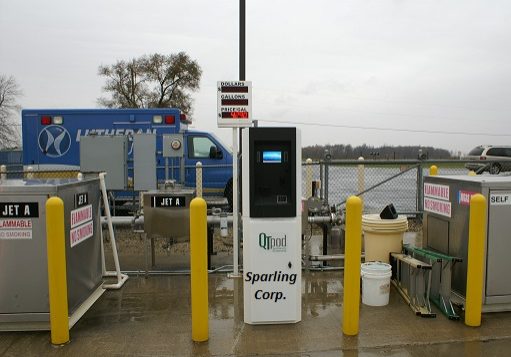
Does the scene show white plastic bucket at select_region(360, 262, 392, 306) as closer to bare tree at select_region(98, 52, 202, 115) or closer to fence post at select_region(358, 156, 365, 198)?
fence post at select_region(358, 156, 365, 198)

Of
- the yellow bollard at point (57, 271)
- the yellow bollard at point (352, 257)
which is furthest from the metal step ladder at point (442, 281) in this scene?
the yellow bollard at point (57, 271)

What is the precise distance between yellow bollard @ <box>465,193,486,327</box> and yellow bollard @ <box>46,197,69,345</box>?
3.67 meters

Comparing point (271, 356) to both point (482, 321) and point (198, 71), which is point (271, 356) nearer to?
point (482, 321)

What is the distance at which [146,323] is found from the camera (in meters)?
4.57

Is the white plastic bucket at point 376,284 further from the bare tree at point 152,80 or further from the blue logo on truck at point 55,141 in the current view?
the bare tree at point 152,80

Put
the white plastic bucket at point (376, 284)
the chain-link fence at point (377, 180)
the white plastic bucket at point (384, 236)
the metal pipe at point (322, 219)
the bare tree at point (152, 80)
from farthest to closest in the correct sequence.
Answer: the bare tree at point (152, 80) → the chain-link fence at point (377, 180) → the metal pipe at point (322, 219) → the white plastic bucket at point (384, 236) → the white plastic bucket at point (376, 284)

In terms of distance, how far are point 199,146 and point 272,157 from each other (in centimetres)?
763

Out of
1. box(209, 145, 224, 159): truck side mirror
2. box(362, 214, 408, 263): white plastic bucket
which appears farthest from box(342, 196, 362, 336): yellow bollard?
box(209, 145, 224, 159): truck side mirror

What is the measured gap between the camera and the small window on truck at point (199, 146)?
1177 centimetres

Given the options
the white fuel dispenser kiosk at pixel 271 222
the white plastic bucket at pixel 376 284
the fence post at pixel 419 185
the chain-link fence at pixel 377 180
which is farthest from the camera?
the fence post at pixel 419 185

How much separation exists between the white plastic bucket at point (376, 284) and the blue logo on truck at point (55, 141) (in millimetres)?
8693

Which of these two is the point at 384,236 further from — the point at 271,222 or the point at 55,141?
the point at 55,141

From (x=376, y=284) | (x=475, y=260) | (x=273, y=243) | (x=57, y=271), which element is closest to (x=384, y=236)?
(x=376, y=284)

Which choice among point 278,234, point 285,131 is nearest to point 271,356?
point 278,234
